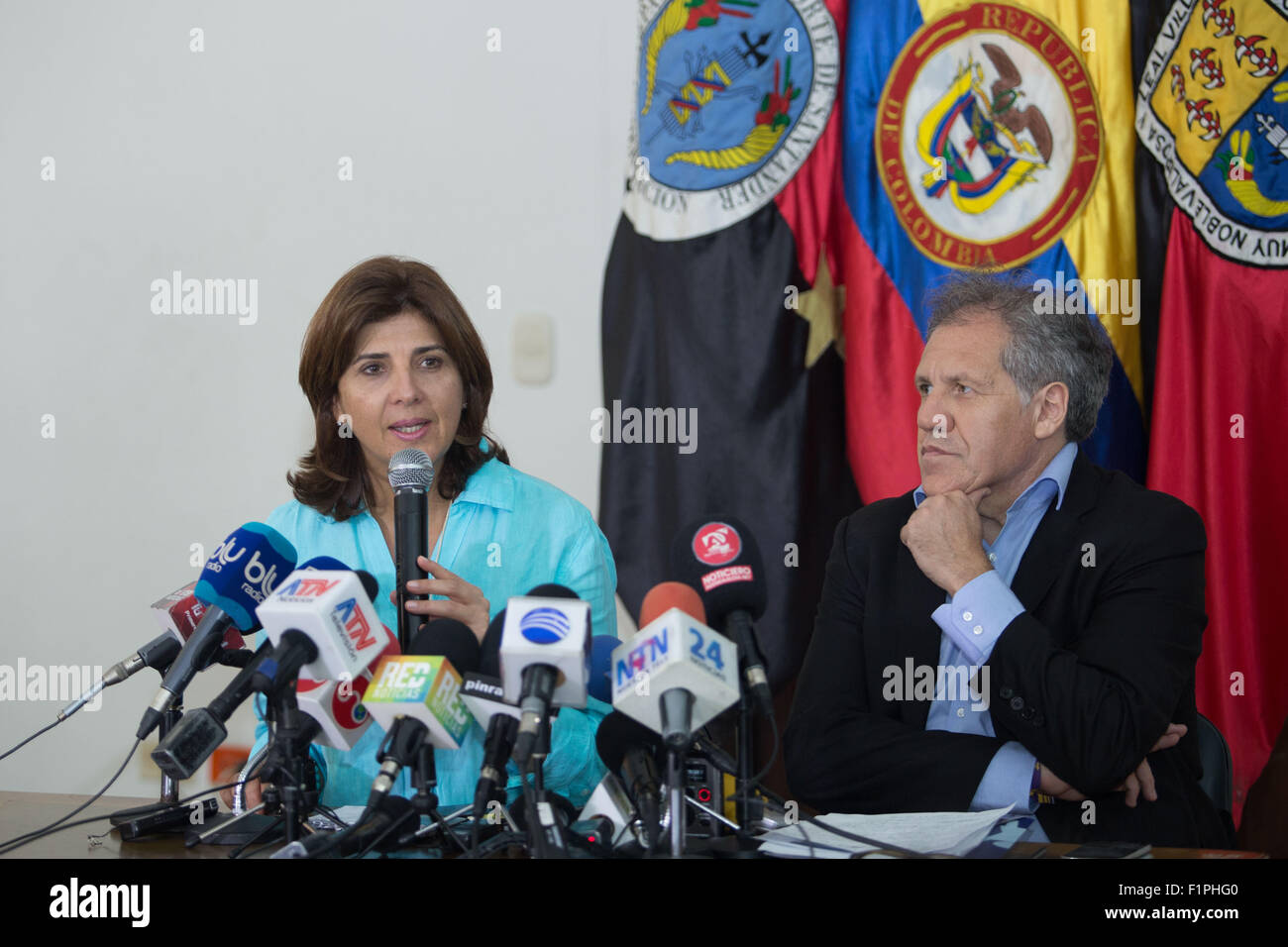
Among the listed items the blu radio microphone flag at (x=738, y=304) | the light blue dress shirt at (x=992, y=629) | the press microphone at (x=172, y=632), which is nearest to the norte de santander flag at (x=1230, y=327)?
the blu radio microphone flag at (x=738, y=304)

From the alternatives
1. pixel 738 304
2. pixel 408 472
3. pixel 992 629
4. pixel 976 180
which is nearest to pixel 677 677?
pixel 408 472

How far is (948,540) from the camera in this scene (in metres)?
2.14

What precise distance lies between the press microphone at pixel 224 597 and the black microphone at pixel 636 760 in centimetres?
58

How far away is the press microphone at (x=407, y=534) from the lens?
1744 mm

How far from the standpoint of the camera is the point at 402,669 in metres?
1.43

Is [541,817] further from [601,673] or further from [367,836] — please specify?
[601,673]

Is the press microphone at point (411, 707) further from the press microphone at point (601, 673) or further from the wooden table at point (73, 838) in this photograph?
the wooden table at point (73, 838)

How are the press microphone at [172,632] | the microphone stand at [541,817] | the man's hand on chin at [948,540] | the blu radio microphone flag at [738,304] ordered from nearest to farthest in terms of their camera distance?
the microphone stand at [541,817], the press microphone at [172,632], the man's hand on chin at [948,540], the blu radio microphone flag at [738,304]

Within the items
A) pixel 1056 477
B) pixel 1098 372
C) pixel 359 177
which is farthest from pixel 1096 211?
pixel 359 177

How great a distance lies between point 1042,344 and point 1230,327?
1.41m

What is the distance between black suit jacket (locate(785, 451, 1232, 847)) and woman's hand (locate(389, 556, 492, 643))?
75 centimetres

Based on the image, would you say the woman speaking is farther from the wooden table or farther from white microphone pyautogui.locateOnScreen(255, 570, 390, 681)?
white microphone pyautogui.locateOnScreen(255, 570, 390, 681)

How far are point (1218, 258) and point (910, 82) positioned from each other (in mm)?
1111

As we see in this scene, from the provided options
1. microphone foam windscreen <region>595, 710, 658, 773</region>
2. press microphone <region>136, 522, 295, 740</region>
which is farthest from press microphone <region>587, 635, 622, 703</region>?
press microphone <region>136, 522, 295, 740</region>
